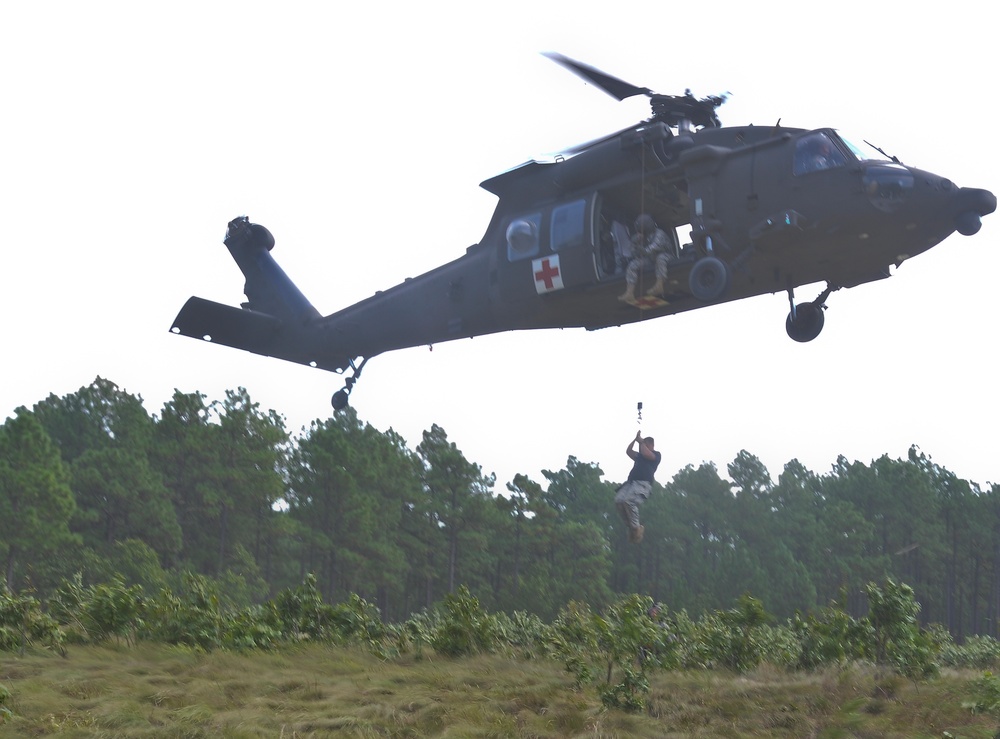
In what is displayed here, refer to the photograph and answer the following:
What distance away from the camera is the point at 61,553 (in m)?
41.6

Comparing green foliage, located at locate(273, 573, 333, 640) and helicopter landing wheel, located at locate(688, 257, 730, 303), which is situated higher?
helicopter landing wheel, located at locate(688, 257, 730, 303)

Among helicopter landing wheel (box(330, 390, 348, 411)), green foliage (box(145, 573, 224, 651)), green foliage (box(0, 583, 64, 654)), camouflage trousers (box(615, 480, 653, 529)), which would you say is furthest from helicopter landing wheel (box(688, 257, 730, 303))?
green foliage (box(0, 583, 64, 654))

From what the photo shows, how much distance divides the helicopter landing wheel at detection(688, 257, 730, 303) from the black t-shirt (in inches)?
85.1

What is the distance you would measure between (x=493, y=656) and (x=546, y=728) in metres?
3.17

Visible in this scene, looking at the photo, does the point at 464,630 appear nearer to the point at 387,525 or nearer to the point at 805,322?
the point at 805,322

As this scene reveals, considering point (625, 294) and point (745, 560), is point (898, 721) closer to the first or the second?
point (625, 294)

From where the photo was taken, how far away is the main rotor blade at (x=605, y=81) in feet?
46.5

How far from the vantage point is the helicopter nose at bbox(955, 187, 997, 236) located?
12523 mm

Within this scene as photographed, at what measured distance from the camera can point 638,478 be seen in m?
13.9

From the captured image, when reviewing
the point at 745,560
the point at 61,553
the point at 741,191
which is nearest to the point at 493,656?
the point at 741,191

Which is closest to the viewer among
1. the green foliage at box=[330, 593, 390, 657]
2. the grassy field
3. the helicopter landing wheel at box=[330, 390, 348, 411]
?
the grassy field

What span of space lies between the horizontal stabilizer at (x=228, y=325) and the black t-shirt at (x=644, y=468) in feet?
27.4

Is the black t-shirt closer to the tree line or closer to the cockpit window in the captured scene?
the cockpit window

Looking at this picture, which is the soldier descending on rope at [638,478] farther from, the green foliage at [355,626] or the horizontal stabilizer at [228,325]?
the horizontal stabilizer at [228,325]
